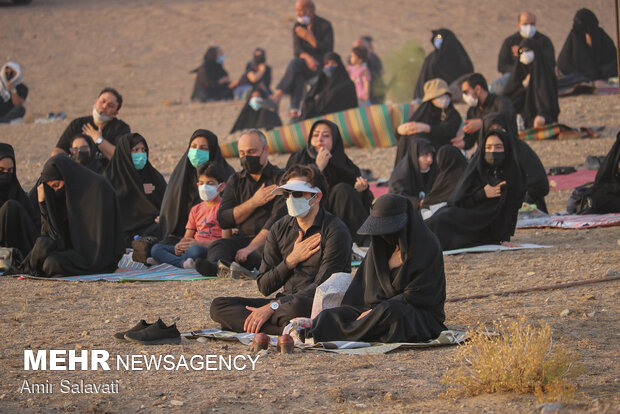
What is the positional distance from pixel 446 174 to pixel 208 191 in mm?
2585

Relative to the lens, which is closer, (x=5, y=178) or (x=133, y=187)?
(x=5, y=178)

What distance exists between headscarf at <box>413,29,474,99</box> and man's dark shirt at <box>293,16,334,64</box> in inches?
99.7

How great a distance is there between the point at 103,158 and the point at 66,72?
16736mm

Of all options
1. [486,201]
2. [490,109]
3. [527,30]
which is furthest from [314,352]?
[527,30]

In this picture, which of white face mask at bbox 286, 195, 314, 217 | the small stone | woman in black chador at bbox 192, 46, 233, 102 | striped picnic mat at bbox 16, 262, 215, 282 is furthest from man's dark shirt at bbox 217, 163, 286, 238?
woman in black chador at bbox 192, 46, 233, 102

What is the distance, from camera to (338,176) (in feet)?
29.3

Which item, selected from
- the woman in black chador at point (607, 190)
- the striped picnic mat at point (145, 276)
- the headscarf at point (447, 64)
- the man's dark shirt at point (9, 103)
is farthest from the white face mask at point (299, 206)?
the man's dark shirt at point (9, 103)

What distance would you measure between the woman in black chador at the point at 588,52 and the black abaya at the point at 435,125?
275 inches

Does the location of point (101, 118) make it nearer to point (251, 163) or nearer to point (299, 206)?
point (251, 163)

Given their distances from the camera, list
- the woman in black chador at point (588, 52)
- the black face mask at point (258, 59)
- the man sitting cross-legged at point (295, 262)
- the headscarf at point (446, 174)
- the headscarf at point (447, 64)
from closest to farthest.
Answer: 1. the man sitting cross-legged at point (295, 262)
2. the headscarf at point (446, 174)
3. the headscarf at point (447, 64)
4. the woman in black chador at point (588, 52)
5. the black face mask at point (258, 59)

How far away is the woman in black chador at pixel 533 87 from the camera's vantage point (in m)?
15.0

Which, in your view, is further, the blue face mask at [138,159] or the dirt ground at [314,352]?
the blue face mask at [138,159]

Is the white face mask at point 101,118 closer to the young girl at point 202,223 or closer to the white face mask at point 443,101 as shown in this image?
the young girl at point 202,223

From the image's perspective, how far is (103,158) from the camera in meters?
10.5
